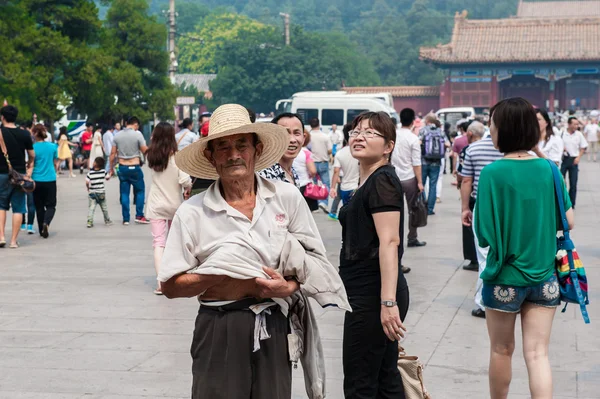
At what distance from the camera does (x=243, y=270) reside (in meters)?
3.21

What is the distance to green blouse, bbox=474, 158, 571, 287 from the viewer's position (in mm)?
4086

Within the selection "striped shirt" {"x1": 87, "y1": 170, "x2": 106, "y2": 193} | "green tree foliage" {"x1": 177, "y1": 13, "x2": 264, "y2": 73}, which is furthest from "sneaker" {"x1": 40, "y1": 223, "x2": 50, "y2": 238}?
"green tree foliage" {"x1": 177, "y1": 13, "x2": 264, "y2": 73}

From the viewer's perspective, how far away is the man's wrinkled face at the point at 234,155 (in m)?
3.36

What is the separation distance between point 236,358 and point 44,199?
9.37 m

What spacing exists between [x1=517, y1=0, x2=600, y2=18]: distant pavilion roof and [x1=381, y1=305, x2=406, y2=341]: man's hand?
84.1 meters

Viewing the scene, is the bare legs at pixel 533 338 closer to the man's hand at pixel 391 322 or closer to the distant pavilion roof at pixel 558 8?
the man's hand at pixel 391 322

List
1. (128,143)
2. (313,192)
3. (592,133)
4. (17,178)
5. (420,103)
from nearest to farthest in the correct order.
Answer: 1. (313,192)
2. (17,178)
3. (128,143)
4. (592,133)
5. (420,103)

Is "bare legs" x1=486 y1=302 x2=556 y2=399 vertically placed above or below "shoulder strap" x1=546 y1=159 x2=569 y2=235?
below

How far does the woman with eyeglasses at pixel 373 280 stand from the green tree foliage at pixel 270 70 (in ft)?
161

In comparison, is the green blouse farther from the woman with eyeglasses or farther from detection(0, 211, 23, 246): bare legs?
detection(0, 211, 23, 246): bare legs

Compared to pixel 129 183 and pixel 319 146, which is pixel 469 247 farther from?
pixel 319 146

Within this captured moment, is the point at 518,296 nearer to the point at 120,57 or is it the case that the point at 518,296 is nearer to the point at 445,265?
the point at 445,265

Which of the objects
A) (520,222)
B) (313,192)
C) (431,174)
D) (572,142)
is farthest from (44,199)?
(520,222)

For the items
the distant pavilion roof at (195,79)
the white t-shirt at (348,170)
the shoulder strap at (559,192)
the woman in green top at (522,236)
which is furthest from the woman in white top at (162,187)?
the distant pavilion roof at (195,79)
